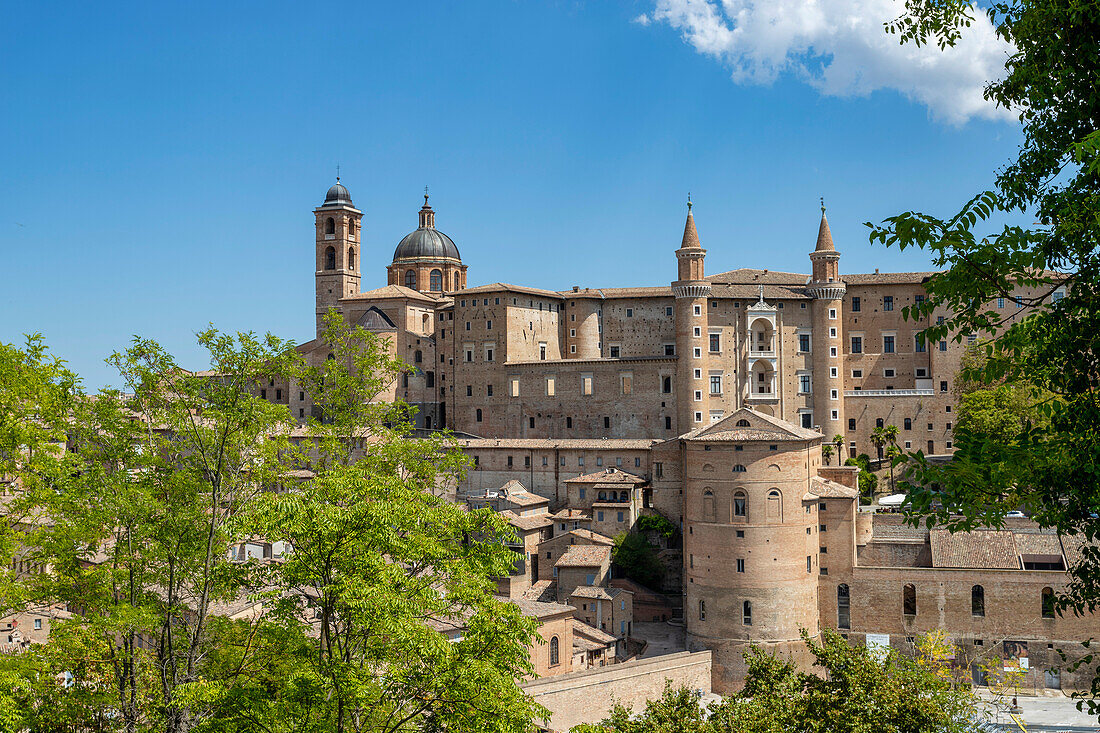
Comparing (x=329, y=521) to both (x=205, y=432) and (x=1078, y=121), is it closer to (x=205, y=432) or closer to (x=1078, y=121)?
(x=205, y=432)

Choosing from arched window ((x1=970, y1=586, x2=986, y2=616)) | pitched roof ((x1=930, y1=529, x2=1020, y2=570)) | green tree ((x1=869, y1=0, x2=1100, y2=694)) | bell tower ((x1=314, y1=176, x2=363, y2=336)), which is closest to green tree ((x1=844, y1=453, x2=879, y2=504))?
pitched roof ((x1=930, y1=529, x2=1020, y2=570))

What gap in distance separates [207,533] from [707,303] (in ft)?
162

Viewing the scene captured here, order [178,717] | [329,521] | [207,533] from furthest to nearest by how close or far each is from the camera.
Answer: [207,533], [178,717], [329,521]

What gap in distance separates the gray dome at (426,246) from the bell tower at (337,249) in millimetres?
7753

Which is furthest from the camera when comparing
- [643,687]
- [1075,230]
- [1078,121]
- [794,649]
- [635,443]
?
[635,443]

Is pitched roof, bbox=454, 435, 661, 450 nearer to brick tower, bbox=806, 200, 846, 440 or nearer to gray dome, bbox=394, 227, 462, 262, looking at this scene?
brick tower, bbox=806, 200, 846, 440

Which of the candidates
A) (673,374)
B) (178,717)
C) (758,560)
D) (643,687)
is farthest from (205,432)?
(673,374)

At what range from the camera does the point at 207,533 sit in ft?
61.3

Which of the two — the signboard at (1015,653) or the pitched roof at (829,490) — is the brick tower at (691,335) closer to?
the pitched roof at (829,490)

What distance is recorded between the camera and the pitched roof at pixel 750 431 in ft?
142

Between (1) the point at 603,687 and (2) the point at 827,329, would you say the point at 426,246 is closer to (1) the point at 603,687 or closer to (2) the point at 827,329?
(2) the point at 827,329

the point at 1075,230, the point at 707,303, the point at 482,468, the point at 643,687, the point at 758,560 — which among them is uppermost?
the point at 707,303

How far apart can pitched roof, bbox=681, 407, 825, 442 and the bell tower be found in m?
43.0

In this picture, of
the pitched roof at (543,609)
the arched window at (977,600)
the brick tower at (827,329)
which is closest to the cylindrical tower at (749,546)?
the arched window at (977,600)
